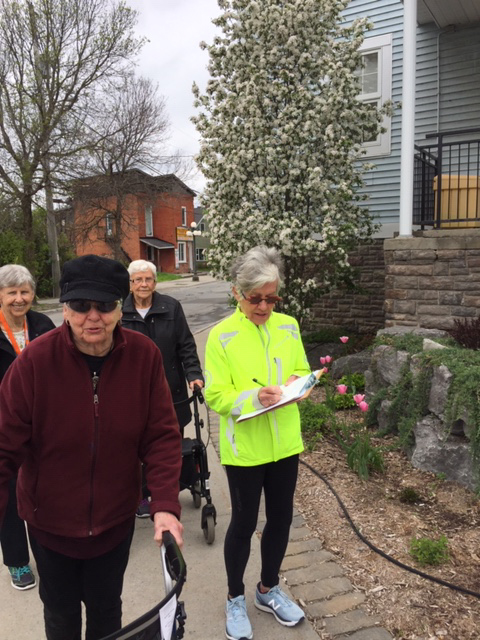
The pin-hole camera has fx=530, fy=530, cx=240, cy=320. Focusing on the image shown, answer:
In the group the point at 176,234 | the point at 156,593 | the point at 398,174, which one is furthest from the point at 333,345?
the point at 176,234

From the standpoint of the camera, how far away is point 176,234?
47.5 m

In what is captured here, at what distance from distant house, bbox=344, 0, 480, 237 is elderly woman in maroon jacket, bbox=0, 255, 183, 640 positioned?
6.60 metres

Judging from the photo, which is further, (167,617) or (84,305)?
(84,305)

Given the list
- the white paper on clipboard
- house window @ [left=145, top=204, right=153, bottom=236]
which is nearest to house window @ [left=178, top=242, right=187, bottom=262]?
house window @ [left=145, top=204, right=153, bottom=236]

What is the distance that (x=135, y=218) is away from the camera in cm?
3609

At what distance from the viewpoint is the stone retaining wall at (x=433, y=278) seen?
676 centimetres

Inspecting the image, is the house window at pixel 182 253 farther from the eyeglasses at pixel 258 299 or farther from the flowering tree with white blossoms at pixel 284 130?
the eyeglasses at pixel 258 299

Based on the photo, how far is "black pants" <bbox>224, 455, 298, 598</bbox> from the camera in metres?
2.63

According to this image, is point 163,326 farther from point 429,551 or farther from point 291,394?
point 429,551

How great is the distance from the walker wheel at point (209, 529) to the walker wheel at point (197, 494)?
363 mm

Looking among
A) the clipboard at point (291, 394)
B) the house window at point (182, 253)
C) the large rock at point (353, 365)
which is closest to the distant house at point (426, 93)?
the large rock at point (353, 365)

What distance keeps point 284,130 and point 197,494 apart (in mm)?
5534

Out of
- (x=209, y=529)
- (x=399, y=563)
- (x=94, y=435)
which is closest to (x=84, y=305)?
(x=94, y=435)

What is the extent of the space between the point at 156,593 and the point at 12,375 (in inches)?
74.0
